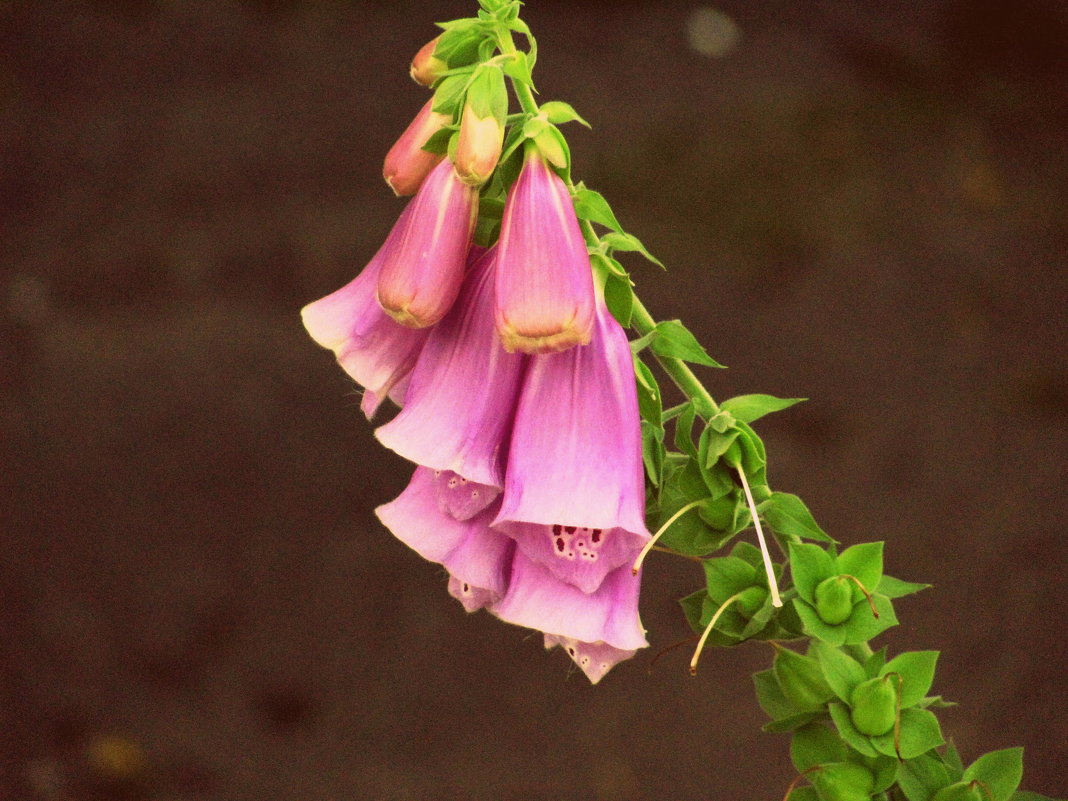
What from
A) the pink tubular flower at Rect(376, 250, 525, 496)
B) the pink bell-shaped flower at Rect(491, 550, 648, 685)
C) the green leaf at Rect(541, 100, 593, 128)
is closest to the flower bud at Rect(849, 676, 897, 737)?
the pink bell-shaped flower at Rect(491, 550, 648, 685)

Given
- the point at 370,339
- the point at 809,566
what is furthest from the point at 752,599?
the point at 370,339

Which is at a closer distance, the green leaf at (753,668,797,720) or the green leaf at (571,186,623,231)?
the green leaf at (571,186,623,231)

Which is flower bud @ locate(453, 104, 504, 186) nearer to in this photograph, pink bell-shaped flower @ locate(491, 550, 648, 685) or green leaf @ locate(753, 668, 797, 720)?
pink bell-shaped flower @ locate(491, 550, 648, 685)

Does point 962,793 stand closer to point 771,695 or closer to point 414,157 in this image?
point 771,695

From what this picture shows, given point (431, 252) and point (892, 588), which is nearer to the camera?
point (431, 252)

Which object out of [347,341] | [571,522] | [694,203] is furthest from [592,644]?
[694,203]

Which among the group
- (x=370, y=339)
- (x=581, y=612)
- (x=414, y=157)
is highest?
(x=414, y=157)

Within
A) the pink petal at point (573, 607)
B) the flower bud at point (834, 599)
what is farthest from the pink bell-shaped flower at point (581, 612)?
the flower bud at point (834, 599)
